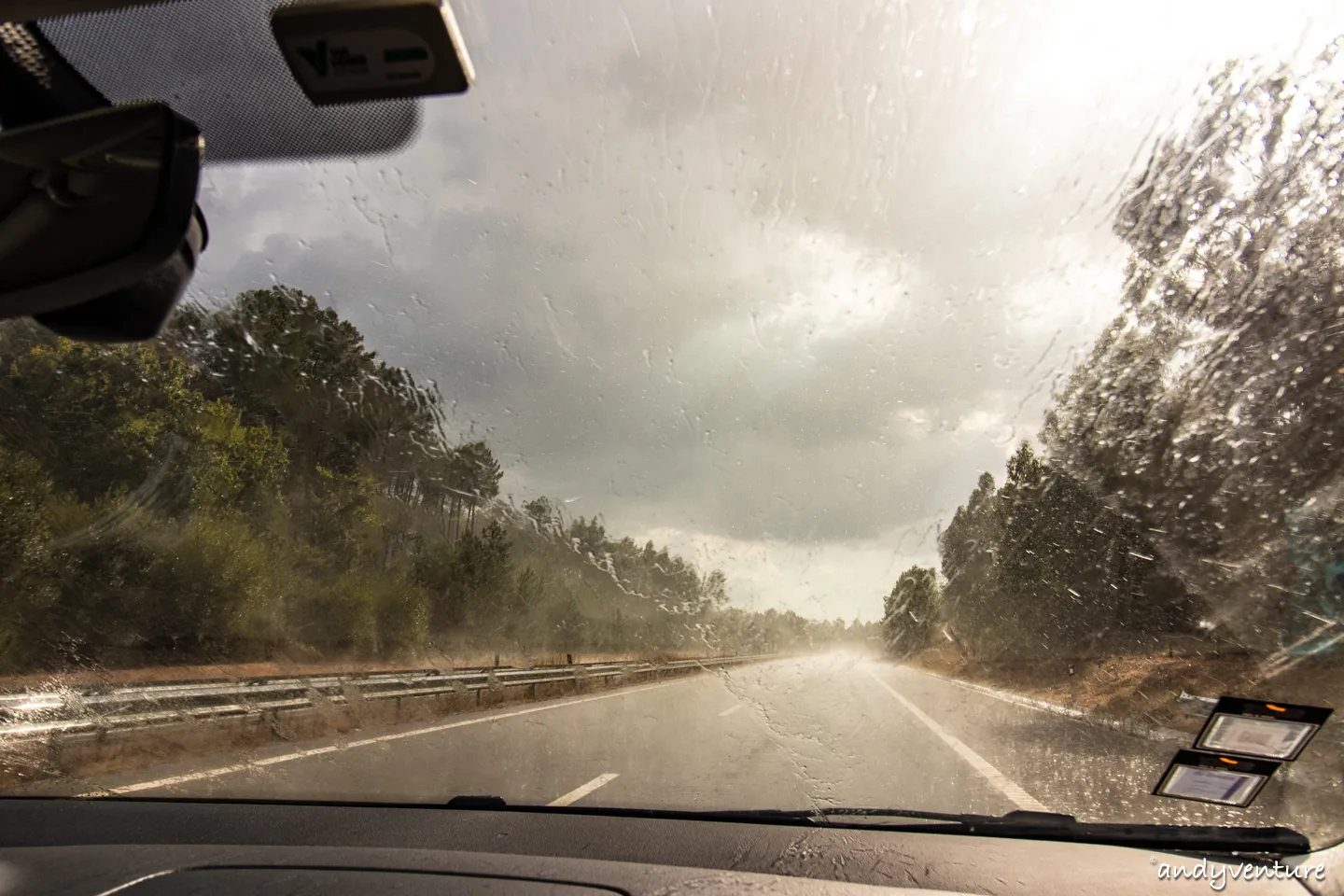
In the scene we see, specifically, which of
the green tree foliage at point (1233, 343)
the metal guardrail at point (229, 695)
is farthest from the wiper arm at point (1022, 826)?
the metal guardrail at point (229, 695)

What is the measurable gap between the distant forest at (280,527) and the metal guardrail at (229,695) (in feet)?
1.92

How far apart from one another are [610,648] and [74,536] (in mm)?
6569

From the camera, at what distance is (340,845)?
3875 millimetres

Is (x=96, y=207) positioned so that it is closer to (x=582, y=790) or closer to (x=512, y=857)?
(x=512, y=857)

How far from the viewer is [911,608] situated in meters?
6.68

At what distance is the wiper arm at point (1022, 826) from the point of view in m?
3.58

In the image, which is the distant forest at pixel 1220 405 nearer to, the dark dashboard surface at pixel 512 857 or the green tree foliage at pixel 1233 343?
the green tree foliage at pixel 1233 343

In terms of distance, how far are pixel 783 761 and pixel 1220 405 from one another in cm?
372

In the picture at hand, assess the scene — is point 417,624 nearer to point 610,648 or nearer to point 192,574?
point 610,648

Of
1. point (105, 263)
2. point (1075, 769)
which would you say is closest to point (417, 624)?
point (1075, 769)

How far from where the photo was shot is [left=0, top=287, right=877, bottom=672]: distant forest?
7219mm

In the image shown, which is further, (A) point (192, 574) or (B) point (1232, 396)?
(A) point (192, 574)

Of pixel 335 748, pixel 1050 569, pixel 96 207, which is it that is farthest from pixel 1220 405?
pixel 335 748

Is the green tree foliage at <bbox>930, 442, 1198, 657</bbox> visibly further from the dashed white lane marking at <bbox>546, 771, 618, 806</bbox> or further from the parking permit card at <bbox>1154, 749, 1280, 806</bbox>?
the dashed white lane marking at <bbox>546, 771, 618, 806</bbox>
